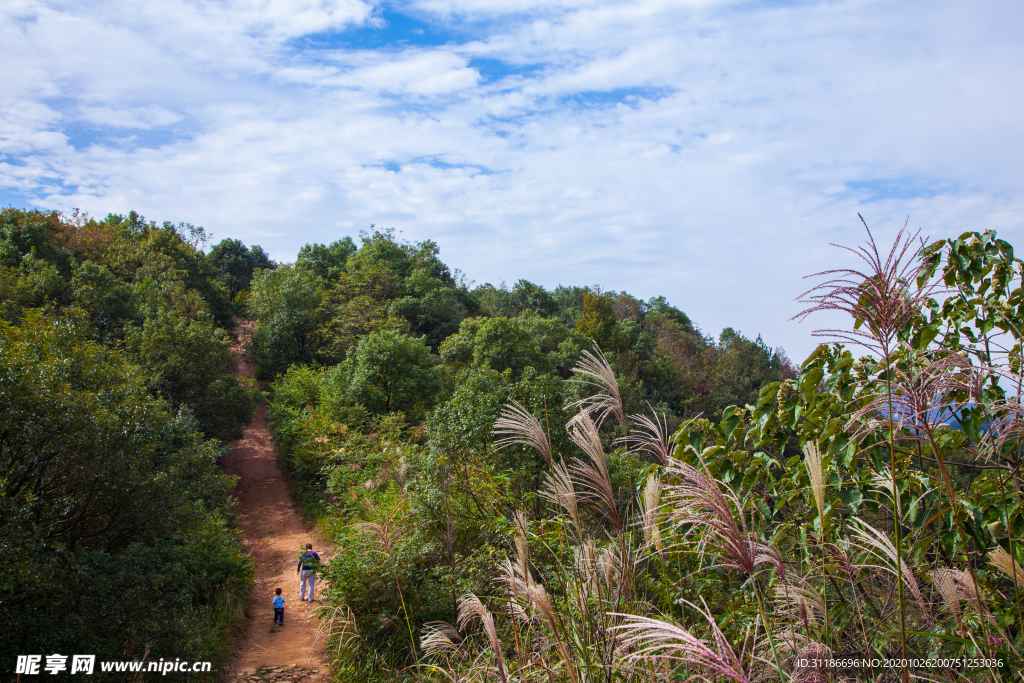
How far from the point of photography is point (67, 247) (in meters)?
23.5

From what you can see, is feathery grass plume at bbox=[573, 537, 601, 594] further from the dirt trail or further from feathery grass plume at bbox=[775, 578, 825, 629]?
the dirt trail

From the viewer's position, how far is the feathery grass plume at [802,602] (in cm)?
159

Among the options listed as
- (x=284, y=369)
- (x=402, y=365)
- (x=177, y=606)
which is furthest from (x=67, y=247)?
(x=177, y=606)

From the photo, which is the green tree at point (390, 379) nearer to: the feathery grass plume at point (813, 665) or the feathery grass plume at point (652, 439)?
the feathery grass plume at point (652, 439)

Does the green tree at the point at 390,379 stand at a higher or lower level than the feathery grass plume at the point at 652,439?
higher

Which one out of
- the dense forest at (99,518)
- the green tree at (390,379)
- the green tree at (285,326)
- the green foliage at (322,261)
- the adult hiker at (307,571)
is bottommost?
the adult hiker at (307,571)

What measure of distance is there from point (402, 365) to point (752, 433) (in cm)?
1723

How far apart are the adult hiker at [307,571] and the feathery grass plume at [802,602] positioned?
9.94 m

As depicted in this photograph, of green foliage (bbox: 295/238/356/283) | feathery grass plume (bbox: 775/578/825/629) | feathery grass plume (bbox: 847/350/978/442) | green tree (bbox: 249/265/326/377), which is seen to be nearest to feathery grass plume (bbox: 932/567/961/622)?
feathery grass plume (bbox: 775/578/825/629)

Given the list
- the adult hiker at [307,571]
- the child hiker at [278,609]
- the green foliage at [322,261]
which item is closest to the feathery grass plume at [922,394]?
the adult hiker at [307,571]

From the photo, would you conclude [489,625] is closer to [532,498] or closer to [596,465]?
[596,465]

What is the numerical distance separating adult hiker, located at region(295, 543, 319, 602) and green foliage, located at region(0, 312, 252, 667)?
1817 mm

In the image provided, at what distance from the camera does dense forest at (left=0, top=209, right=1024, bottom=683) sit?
6.63 ft

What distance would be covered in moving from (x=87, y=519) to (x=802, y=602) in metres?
8.80
